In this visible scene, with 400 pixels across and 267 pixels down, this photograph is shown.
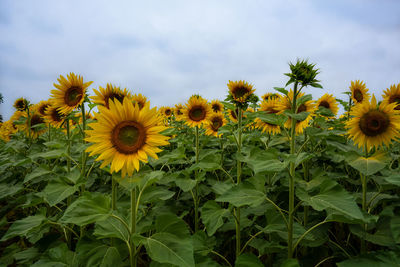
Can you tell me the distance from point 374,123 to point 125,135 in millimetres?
2334

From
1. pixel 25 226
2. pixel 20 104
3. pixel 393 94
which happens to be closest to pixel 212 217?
pixel 25 226

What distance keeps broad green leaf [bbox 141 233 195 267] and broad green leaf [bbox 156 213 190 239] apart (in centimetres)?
5

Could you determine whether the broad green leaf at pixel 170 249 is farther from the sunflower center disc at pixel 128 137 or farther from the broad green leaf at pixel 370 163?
the broad green leaf at pixel 370 163

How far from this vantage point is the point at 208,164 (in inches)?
103

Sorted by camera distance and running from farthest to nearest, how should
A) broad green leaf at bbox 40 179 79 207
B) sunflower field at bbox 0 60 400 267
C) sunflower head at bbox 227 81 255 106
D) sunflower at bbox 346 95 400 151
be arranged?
sunflower head at bbox 227 81 255 106 → sunflower at bbox 346 95 400 151 → broad green leaf at bbox 40 179 79 207 → sunflower field at bbox 0 60 400 267

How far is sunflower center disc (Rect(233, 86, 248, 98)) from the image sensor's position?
3.42 meters

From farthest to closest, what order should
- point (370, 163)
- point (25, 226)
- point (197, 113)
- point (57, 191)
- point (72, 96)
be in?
point (197, 113)
point (72, 96)
point (25, 226)
point (57, 191)
point (370, 163)

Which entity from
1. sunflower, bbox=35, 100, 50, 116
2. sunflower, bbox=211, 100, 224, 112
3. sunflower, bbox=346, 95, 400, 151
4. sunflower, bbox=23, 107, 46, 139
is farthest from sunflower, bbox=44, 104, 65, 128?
sunflower, bbox=346, 95, 400, 151

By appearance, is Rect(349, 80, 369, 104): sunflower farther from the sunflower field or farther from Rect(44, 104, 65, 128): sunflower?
Rect(44, 104, 65, 128): sunflower

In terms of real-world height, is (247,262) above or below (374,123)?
below

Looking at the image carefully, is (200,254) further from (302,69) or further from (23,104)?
(23,104)

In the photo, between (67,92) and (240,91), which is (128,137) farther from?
(240,91)

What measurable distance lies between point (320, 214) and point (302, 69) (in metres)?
1.50

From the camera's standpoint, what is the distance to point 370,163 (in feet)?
6.76
